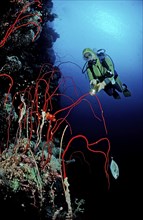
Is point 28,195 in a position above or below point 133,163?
below

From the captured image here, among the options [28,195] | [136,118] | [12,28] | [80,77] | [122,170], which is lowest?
[28,195]

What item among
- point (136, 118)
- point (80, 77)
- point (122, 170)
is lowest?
point (122, 170)

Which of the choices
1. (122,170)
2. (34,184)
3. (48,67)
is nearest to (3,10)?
(48,67)

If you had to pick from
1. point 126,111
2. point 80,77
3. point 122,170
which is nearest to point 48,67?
point 122,170

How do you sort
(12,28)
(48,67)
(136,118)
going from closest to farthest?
(12,28) < (48,67) < (136,118)

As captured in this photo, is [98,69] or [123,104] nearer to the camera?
[98,69]

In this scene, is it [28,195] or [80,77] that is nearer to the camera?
[28,195]

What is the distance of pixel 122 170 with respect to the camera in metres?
14.7

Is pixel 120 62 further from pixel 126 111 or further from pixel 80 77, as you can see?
pixel 126 111

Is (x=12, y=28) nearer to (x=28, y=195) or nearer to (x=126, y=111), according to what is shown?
(x=28, y=195)

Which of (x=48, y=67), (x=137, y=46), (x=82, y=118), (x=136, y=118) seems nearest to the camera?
(x=48, y=67)

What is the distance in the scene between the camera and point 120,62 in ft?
108

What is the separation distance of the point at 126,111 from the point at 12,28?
63.5ft

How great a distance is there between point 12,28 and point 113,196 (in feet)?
28.5
